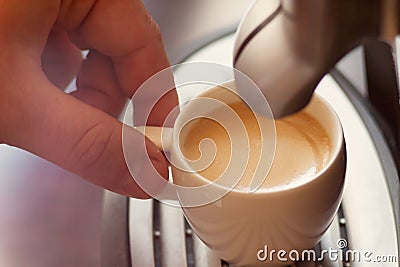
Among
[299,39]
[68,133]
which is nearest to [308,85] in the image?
[299,39]

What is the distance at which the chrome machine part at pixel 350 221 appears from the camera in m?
0.29

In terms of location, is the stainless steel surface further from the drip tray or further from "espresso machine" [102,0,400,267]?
the drip tray

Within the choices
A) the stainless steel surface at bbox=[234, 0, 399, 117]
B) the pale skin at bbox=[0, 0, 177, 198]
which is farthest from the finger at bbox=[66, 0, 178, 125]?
the stainless steel surface at bbox=[234, 0, 399, 117]

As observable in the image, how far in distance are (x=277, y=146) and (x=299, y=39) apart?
11 cm

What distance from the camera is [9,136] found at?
28 cm

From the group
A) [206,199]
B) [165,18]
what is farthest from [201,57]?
[206,199]

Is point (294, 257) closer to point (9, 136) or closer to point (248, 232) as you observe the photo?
point (248, 232)

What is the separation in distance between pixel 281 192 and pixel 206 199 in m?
0.03

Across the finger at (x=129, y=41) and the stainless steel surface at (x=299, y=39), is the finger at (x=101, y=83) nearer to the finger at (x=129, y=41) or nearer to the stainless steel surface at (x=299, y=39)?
the finger at (x=129, y=41)

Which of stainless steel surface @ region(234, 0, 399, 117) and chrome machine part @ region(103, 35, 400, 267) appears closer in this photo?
stainless steel surface @ region(234, 0, 399, 117)

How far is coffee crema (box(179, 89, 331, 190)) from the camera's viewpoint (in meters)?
0.27

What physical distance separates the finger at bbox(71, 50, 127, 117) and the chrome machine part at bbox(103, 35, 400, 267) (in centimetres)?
4

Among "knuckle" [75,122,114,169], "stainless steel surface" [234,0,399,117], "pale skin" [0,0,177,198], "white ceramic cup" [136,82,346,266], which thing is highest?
"pale skin" [0,0,177,198]

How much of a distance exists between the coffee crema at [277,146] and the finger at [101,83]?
0.23 feet
